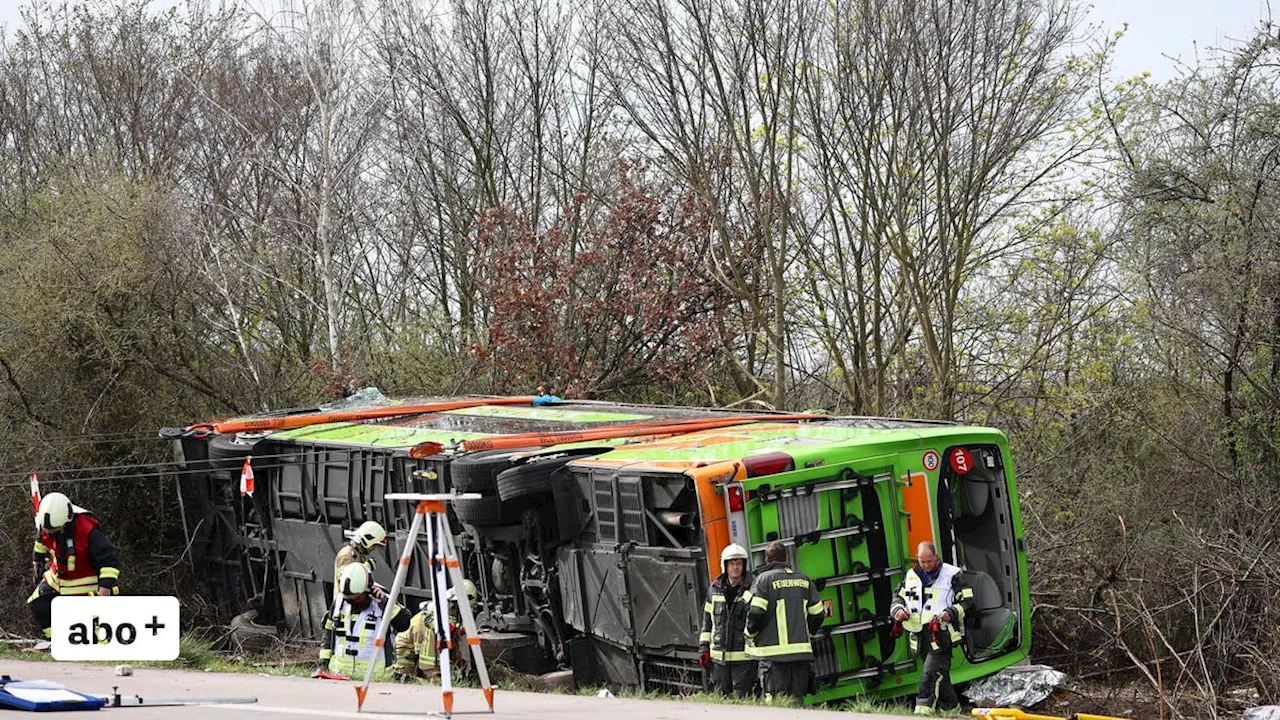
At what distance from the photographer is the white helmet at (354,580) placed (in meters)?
9.85

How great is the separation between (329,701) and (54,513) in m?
4.72

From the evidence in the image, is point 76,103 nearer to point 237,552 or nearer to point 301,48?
point 301,48

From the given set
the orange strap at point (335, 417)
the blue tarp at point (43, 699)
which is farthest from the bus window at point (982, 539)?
the blue tarp at point (43, 699)

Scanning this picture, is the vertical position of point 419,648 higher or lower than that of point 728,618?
lower

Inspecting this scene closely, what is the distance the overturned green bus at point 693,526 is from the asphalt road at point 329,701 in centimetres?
148

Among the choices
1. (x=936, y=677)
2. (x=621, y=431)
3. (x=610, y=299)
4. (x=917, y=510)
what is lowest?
(x=936, y=677)

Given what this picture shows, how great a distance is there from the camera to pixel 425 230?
26.3m

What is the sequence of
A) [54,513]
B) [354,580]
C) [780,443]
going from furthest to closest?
[54,513] < [780,443] < [354,580]

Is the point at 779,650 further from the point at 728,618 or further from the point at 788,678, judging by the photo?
the point at 728,618

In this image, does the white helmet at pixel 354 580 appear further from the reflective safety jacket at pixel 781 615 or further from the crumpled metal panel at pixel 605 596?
the reflective safety jacket at pixel 781 615

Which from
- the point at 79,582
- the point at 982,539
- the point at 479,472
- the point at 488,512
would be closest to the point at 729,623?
the point at 488,512

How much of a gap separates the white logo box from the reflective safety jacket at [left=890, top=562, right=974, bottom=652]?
4.73 meters

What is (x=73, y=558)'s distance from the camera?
1153 centimetres

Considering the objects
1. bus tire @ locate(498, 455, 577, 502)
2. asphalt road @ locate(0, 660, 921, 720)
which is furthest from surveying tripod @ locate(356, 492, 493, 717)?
bus tire @ locate(498, 455, 577, 502)
